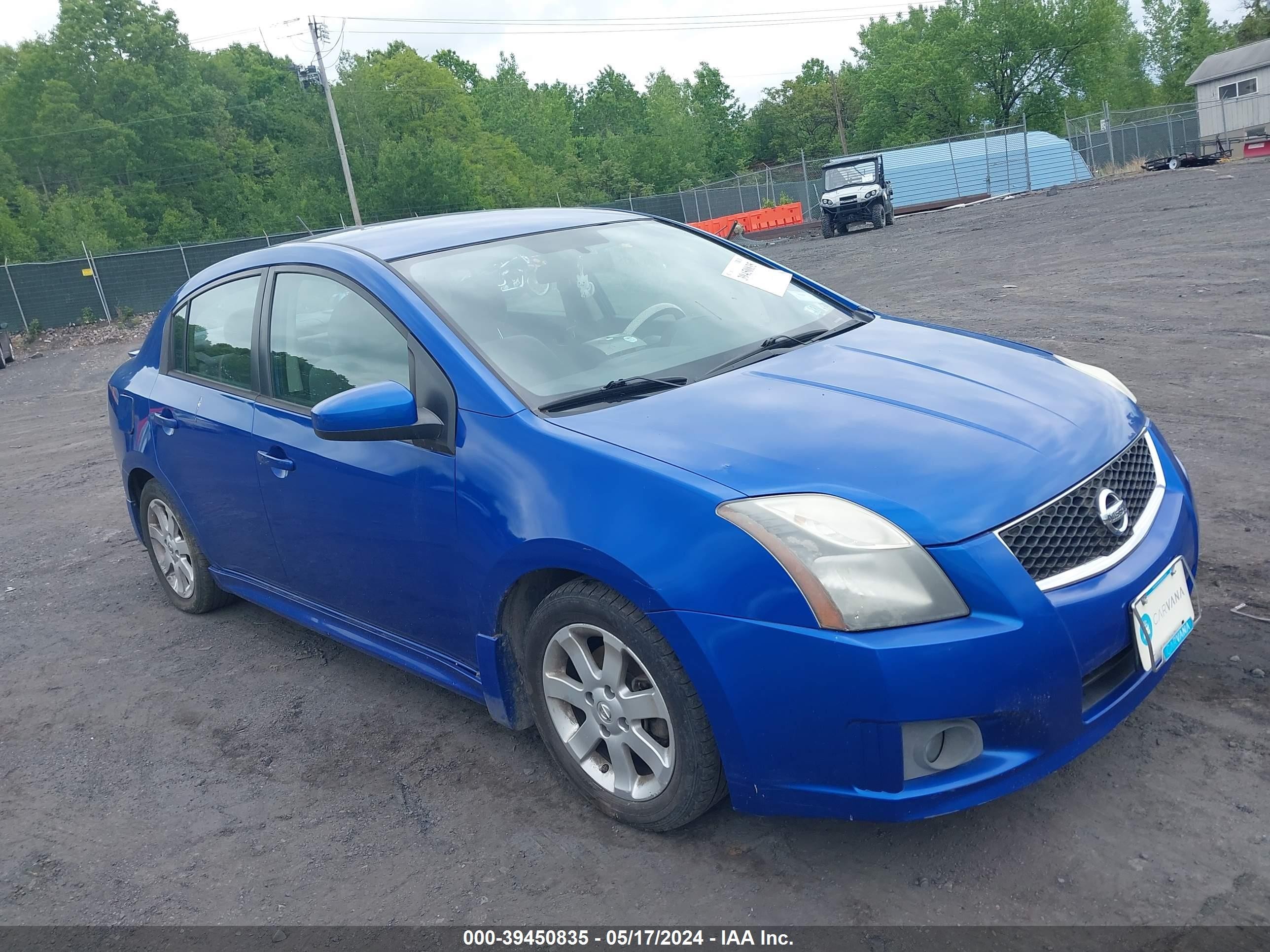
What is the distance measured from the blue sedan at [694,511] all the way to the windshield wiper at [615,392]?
0.01 meters

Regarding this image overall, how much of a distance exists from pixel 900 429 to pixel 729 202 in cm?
4607

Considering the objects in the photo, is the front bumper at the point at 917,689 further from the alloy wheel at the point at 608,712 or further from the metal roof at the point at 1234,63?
the metal roof at the point at 1234,63

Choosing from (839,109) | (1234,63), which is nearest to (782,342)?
(1234,63)

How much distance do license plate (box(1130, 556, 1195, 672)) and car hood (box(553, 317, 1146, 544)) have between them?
13.2 inches

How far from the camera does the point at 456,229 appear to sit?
13.5ft

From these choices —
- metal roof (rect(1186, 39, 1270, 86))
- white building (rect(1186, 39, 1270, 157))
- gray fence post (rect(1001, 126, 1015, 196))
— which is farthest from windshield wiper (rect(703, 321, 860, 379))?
metal roof (rect(1186, 39, 1270, 86))

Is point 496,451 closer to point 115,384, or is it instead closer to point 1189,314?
point 115,384

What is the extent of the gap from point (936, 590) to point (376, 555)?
1.88 m

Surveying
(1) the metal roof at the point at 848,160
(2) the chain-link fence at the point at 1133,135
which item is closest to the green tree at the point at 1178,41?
(2) the chain-link fence at the point at 1133,135

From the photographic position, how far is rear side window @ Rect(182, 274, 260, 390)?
4.32m

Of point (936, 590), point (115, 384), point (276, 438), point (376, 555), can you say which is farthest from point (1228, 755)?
point (115, 384)

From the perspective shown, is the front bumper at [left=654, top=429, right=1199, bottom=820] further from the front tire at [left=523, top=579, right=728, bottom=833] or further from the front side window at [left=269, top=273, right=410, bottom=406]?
the front side window at [left=269, top=273, right=410, bottom=406]

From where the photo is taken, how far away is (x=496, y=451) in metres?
3.10

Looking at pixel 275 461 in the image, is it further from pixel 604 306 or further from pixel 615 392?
pixel 615 392
